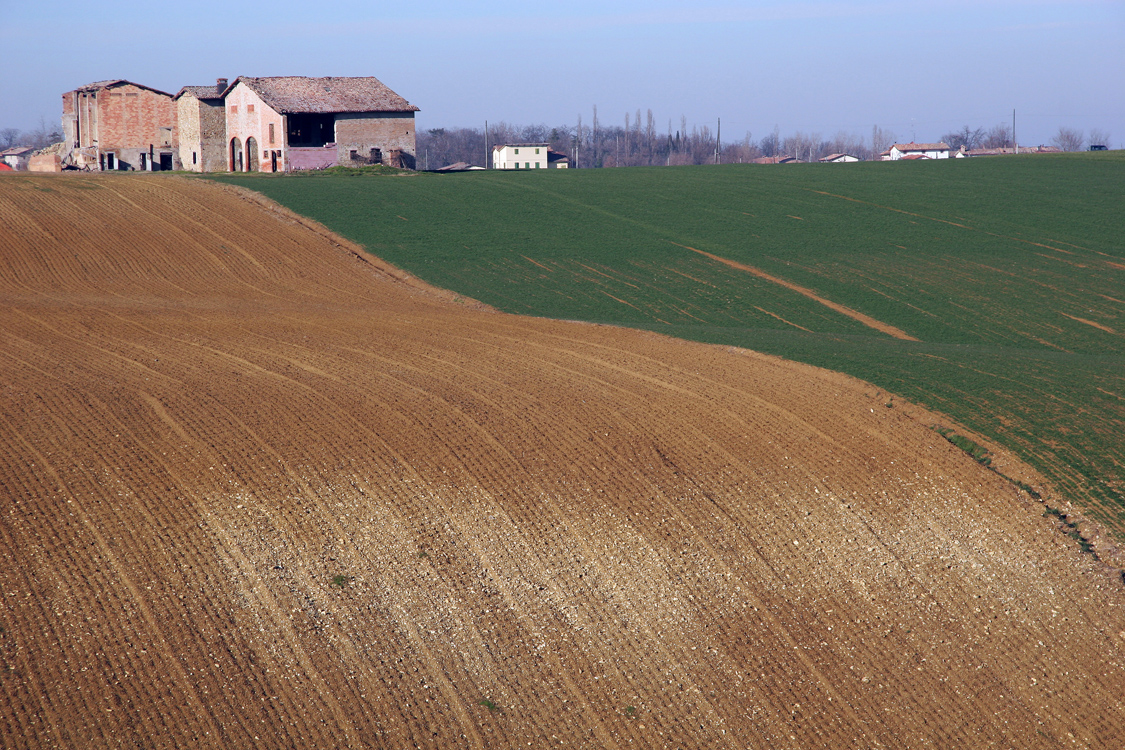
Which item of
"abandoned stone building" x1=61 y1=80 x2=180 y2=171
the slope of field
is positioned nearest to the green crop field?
the slope of field

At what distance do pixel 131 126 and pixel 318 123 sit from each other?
19526 millimetres

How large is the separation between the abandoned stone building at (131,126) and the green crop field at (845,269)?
28403mm

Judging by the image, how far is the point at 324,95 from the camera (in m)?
53.5

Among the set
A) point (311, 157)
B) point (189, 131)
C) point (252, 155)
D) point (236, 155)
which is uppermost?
point (189, 131)

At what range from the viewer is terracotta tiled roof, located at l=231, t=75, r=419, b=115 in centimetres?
5194

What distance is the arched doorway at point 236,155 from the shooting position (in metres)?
56.3

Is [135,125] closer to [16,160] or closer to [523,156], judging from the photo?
[16,160]

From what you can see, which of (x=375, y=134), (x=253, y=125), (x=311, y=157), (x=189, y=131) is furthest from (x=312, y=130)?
(x=189, y=131)

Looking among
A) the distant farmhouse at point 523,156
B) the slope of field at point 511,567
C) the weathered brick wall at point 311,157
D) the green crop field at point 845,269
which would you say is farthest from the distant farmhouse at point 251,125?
the distant farmhouse at point 523,156

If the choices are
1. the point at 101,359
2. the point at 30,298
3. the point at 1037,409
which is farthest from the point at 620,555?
the point at 30,298

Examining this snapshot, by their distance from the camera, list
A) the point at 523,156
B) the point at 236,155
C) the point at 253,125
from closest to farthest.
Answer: the point at 253,125
the point at 236,155
the point at 523,156

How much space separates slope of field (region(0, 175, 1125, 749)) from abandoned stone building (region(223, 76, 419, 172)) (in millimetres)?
37208

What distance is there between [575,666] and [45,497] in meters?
6.92

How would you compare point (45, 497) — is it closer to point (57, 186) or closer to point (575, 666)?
point (575, 666)
